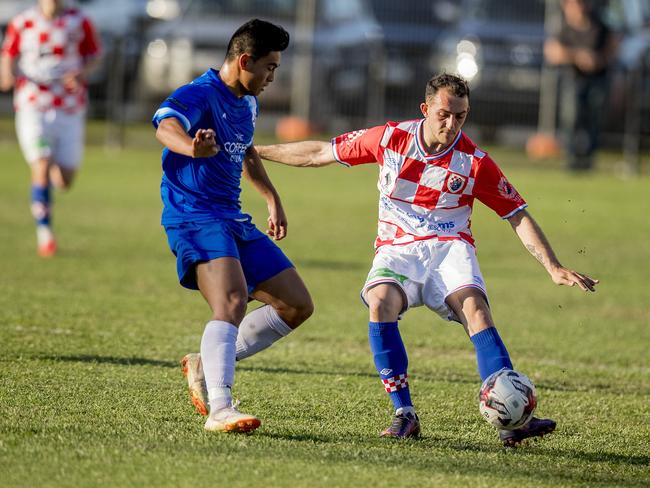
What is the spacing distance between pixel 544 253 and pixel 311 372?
5.99ft

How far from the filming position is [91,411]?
18.2 ft

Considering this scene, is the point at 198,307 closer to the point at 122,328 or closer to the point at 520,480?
the point at 122,328

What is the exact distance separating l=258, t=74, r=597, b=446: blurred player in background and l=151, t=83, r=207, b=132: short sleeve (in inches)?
32.5

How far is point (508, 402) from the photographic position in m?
5.18

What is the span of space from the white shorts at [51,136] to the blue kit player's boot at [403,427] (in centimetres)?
697

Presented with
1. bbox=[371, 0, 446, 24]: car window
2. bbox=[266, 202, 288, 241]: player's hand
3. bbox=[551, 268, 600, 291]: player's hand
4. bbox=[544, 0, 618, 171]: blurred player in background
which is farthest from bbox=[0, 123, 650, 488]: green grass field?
bbox=[371, 0, 446, 24]: car window

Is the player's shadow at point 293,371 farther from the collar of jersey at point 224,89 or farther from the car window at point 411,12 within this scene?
the car window at point 411,12

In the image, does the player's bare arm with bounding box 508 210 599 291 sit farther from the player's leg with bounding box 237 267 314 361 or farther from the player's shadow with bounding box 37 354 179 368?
the player's shadow with bounding box 37 354 179 368

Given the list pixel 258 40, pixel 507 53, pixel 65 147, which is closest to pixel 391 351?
pixel 258 40

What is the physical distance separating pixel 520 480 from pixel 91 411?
1.93 metres

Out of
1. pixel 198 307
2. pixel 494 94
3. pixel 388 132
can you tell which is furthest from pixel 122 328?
pixel 494 94

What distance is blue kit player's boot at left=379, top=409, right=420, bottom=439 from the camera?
5375mm

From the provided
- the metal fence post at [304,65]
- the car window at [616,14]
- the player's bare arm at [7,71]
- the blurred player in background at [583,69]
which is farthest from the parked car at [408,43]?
the player's bare arm at [7,71]

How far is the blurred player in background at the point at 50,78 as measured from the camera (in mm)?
11602
